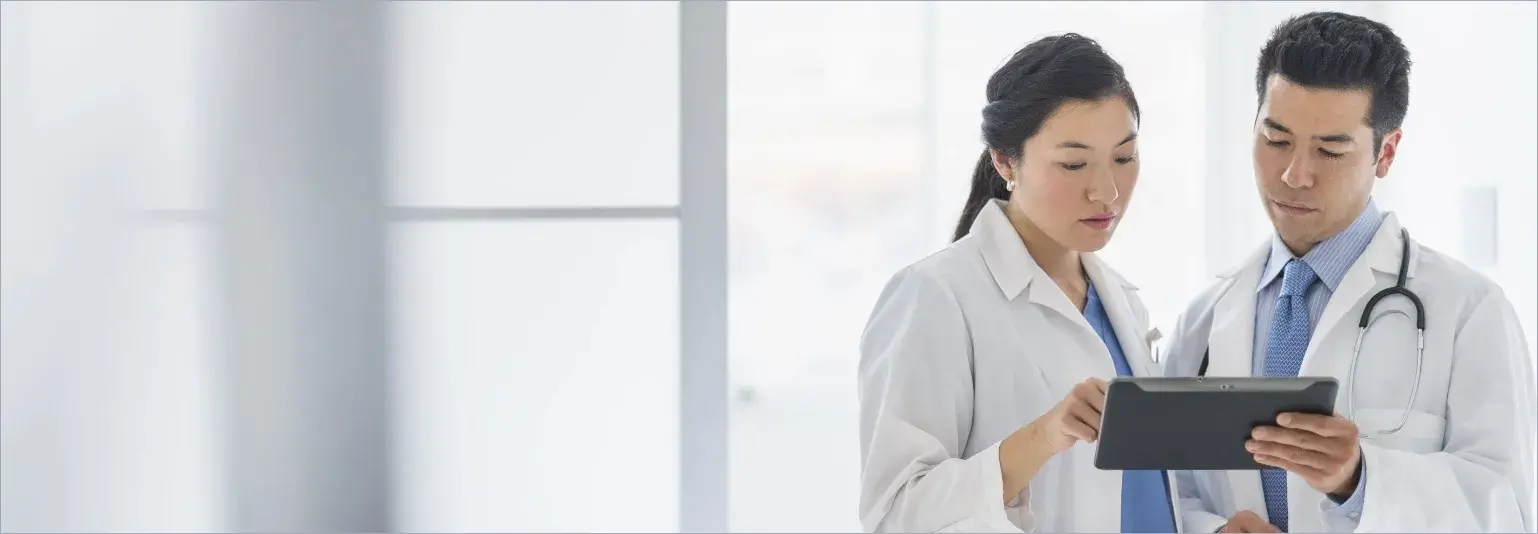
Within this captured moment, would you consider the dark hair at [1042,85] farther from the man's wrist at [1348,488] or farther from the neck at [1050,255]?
the man's wrist at [1348,488]

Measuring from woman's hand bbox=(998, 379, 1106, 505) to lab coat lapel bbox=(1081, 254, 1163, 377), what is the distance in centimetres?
33

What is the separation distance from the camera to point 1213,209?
11.3 ft

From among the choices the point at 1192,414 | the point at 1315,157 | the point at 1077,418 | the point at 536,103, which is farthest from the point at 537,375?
the point at 1315,157

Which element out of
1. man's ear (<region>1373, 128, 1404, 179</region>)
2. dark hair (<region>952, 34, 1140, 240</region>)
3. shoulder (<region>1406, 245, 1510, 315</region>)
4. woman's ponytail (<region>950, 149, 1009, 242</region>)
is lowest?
shoulder (<region>1406, 245, 1510, 315</region>)

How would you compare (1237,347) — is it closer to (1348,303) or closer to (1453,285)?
(1348,303)

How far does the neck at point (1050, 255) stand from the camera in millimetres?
1751

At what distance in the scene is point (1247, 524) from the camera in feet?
5.43

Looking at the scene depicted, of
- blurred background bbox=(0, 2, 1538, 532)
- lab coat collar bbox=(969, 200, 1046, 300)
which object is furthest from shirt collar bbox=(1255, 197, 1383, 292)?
blurred background bbox=(0, 2, 1538, 532)

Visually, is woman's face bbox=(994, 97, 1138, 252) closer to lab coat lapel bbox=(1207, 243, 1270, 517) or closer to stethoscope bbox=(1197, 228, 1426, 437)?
lab coat lapel bbox=(1207, 243, 1270, 517)

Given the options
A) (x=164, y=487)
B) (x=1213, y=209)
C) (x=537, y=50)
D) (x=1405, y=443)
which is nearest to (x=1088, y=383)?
(x=1405, y=443)

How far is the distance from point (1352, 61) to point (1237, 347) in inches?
17.3

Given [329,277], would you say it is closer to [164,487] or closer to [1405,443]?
[164,487]

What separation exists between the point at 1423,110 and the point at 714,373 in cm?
218

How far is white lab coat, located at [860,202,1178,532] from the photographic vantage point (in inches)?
58.3
